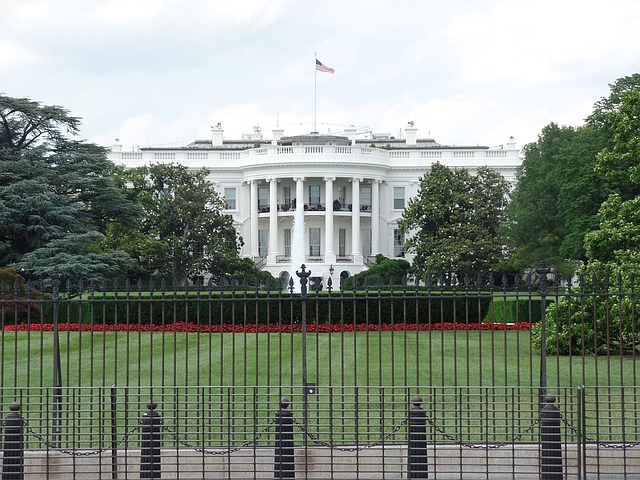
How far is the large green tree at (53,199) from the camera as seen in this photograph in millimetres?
35938

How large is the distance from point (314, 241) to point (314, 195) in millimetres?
2732

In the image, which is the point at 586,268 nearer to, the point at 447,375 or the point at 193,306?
the point at 447,375

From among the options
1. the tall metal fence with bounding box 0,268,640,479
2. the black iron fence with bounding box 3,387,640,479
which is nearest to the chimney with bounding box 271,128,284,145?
the tall metal fence with bounding box 0,268,640,479

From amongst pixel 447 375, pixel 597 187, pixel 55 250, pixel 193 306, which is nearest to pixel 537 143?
pixel 597 187

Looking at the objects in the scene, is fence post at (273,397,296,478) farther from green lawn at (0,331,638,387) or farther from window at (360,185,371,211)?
window at (360,185,371,211)

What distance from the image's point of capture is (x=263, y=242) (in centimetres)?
6397

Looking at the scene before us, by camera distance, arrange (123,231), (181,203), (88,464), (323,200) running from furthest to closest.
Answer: (323,200)
(181,203)
(123,231)
(88,464)

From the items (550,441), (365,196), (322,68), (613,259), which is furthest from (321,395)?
(365,196)

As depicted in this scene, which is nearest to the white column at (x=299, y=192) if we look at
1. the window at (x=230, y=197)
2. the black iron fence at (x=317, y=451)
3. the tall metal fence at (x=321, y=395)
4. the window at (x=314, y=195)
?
the window at (x=314, y=195)

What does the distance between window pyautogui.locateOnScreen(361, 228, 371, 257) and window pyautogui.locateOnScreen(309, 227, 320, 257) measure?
2.83 metres

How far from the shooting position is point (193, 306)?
24.6 m

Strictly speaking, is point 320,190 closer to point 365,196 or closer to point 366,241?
point 365,196

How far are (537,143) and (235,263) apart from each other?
14594mm

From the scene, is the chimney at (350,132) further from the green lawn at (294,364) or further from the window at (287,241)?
the green lawn at (294,364)
